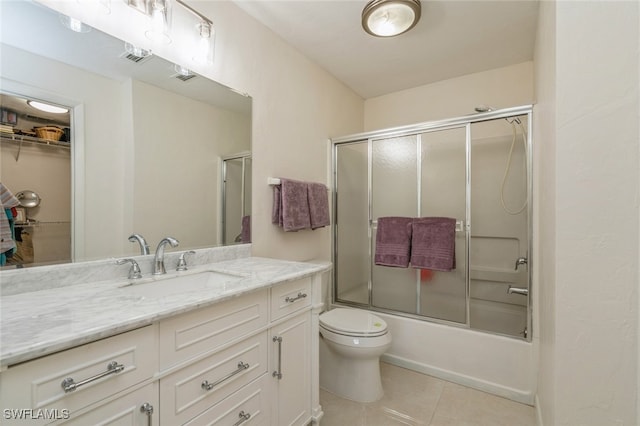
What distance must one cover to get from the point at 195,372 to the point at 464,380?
179 cm

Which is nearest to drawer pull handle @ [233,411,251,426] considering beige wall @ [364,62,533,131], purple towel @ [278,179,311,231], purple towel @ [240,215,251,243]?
purple towel @ [240,215,251,243]

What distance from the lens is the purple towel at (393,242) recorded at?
2180mm

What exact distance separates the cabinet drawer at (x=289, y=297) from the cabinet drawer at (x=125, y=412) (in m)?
0.49

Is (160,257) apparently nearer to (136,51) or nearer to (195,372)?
(195,372)

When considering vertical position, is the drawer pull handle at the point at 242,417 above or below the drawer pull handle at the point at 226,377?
below

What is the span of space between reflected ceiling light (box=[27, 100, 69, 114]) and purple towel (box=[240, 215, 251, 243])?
3.11 ft

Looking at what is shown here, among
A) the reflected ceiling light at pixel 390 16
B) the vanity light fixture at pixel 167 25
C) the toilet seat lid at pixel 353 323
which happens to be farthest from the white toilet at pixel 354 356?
the reflected ceiling light at pixel 390 16

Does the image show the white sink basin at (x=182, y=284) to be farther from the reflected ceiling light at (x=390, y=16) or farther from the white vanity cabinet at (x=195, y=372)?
the reflected ceiling light at (x=390, y=16)

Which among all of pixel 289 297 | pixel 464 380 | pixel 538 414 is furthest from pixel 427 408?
pixel 289 297

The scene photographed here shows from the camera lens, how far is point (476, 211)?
7.27 feet

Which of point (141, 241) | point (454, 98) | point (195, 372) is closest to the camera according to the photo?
point (195, 372)

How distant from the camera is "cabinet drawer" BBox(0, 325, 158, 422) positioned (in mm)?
598

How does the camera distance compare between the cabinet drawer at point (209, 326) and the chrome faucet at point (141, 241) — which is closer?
the cabinet drawer at point (209, 326)

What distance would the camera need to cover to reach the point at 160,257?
131 cm
